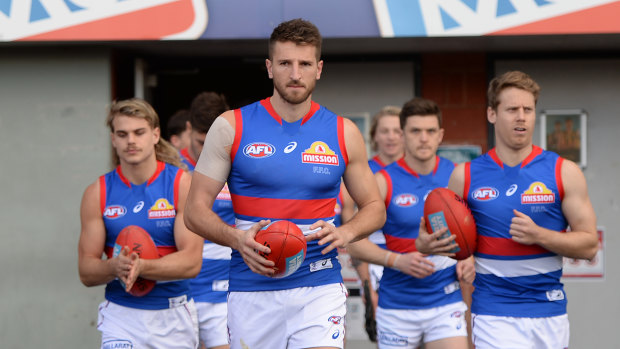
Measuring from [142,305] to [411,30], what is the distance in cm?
349

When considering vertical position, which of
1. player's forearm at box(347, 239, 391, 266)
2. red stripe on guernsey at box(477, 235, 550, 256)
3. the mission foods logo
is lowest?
player's forearm at box(347, 239, 391, 266)

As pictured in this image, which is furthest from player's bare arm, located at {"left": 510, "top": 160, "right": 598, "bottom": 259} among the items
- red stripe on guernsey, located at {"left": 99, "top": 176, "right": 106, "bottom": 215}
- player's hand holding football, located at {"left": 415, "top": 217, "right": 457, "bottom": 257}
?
red stripe on guernsey, located at {"left": 99, "top": 176, "right": 106, "bottom": 215}

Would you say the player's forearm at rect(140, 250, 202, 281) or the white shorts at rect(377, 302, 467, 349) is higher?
the player's forearm at rect(140, 250, 202, 281)

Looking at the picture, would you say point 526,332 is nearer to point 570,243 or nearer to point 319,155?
point 570,243

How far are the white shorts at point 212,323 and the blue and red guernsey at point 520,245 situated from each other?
7.33 feet

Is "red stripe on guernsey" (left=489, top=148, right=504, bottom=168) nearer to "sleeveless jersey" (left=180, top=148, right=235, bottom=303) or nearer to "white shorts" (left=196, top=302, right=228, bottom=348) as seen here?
"sleeveless jersey" (left=180, top=148, right=235, bottom=303)

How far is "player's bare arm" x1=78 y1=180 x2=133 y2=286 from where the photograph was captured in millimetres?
4742

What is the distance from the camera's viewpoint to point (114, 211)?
193 inches

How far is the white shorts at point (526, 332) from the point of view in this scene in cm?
450

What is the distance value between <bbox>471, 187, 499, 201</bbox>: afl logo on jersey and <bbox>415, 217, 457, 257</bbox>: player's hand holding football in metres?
0.30

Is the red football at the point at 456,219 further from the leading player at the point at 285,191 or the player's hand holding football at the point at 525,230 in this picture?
the leading player at the point at 285,191

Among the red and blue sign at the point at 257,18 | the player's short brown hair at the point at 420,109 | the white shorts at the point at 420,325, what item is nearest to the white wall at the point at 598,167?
the red and blue sign at the point at 257,18

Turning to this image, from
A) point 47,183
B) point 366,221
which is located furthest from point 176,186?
point 47,183

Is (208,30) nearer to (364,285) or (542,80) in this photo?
(364,285)
